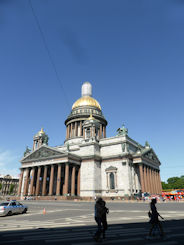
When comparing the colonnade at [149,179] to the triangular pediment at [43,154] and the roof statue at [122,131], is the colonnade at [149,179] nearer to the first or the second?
the roof statue at [122,131]

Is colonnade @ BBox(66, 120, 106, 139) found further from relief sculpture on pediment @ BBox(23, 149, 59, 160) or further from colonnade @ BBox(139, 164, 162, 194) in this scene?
colonnade @ BBox(139, 164, 162, 194)

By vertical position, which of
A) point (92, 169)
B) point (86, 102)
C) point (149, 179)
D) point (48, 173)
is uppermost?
point (86, 102)

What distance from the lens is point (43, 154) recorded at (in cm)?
5684

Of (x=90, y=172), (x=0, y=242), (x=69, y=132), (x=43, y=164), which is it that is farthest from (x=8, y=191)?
(x=0, y=242)

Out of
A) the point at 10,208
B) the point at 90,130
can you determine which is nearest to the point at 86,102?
the point at 90,130

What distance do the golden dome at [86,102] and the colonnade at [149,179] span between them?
32851mm

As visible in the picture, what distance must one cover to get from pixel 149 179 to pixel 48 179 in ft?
97.3

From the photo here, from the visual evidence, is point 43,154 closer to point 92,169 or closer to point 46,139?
point 46,139

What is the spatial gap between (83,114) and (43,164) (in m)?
25.2

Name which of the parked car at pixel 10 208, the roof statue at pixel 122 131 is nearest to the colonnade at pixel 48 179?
the roof statue at pixel 122 131

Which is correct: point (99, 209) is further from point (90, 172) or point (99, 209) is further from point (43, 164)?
point (43, 164)

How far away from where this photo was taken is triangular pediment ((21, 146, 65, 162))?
54116 millimetres

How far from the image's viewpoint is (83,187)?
171 feet

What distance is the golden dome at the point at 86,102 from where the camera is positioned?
77.6 metres
